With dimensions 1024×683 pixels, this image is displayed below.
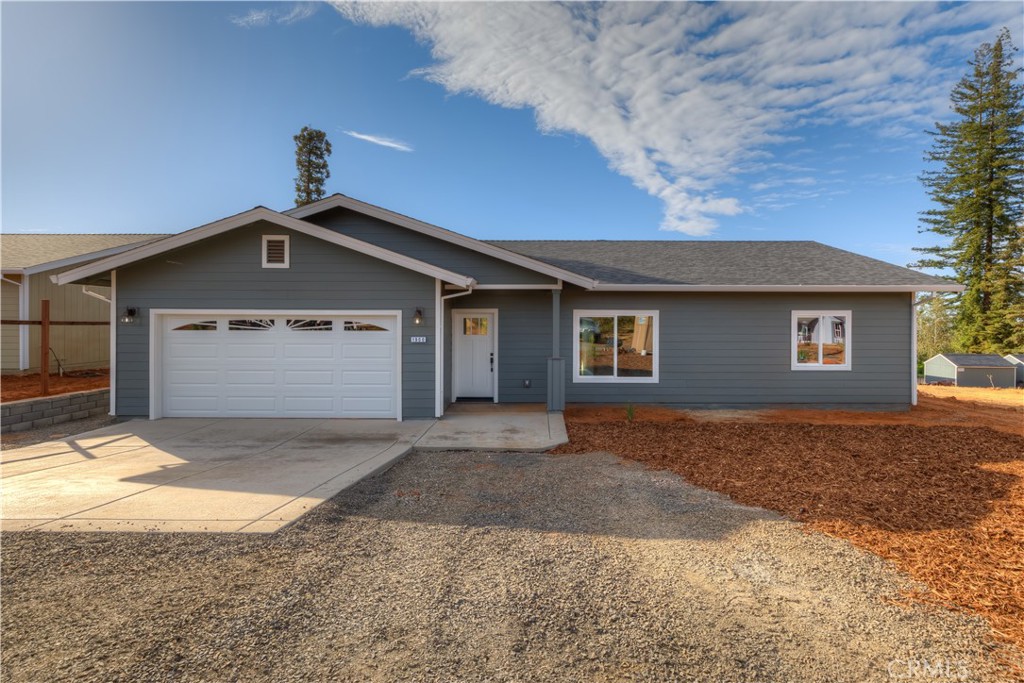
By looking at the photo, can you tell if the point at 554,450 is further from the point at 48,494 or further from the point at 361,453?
the point at 48,494

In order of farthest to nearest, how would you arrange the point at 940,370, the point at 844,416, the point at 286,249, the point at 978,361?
1. the point at 940,370
2. the point at 978,361
3. the point at 844,416
4. the point at 286,249

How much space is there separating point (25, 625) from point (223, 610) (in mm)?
1076

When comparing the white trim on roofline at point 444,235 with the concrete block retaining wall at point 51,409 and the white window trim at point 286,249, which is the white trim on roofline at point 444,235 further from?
the concrete block retaining wall at point 51,409

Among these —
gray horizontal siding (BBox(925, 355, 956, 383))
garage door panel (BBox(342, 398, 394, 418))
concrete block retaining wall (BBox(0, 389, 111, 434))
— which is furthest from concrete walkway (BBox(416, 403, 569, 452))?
gray horizontal siding (BBox(925, 355, 956, 383))

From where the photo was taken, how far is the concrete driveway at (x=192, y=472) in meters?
4.20

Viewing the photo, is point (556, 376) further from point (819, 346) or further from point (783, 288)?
point (819, 346)

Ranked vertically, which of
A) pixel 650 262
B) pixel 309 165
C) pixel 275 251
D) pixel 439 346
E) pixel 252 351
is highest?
pixel 309 165

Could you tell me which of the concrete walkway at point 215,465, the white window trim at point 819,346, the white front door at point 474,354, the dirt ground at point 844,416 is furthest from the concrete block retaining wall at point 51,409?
the white window trim at point 819,346

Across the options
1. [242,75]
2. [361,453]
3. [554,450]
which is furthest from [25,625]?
[242,75]

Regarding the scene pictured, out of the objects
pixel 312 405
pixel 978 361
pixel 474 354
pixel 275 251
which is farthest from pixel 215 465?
pixel 978 361

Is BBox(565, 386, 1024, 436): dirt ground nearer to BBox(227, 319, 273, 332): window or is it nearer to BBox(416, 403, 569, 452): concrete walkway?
BBox(416, 403, 569, 452): concrete walkway

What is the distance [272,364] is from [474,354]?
4.50 meters

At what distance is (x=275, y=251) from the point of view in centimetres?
896

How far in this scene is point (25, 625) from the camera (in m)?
2.64
